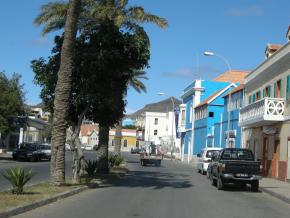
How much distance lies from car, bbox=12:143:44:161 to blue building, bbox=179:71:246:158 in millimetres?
18660

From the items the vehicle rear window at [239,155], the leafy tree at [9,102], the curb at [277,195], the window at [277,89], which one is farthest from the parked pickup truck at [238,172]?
the leafy tree at [9,102]

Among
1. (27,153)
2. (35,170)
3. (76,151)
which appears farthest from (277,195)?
(27,153)

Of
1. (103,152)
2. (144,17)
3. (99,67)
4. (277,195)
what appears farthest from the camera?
(144,17)

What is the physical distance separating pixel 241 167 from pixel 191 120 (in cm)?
5534

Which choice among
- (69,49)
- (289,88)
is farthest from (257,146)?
(69,49)

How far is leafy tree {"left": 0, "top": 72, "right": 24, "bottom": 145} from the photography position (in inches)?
1796

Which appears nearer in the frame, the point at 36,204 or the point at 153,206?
the point at 36,204

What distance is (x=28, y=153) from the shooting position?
50.0 meters

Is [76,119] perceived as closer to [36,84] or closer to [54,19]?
[36,84]

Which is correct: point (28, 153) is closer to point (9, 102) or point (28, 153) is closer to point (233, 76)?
point (9, 102)

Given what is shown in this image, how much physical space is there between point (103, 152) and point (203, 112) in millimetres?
41718

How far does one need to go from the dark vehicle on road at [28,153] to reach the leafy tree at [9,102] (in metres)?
2.92

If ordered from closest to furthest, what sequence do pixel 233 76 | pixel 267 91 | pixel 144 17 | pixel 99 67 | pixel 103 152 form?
pixel 99 67
pixel 103 152
pixel 144 17
pixel 267 91
pixel 233 76

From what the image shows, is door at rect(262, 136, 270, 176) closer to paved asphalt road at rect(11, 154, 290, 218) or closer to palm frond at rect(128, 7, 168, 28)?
palm frond at rect(128, 7, 168, 28)
